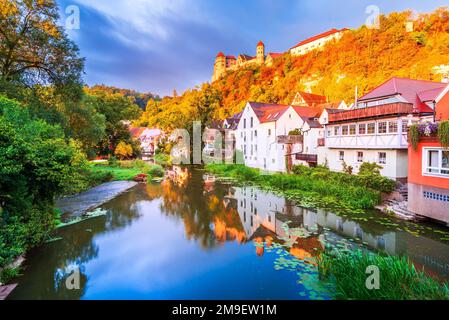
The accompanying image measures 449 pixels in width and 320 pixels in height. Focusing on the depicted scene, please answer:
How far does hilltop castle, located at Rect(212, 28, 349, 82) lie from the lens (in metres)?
74.4

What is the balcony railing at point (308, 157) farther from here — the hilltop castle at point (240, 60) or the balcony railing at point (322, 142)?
the hilltop castle at point (240, 60)

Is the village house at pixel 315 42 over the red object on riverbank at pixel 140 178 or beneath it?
over

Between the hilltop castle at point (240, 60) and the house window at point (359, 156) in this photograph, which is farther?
the hilltop castle at point (240, 60)

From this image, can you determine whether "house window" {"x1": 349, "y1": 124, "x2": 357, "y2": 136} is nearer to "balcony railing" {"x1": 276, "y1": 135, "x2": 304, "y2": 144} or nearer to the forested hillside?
"balcony railing" {"x1": 276, "y1": 135, "x2": 304, "y2": 144}

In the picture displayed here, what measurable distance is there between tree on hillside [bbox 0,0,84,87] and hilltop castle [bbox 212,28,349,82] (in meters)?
70.9

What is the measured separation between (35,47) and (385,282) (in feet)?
67.1

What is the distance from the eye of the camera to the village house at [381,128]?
17.2 metres

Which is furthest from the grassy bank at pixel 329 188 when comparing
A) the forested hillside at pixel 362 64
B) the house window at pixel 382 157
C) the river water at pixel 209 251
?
the forested hillside at pixel 362 64

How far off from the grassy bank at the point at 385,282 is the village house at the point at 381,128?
1299 cm

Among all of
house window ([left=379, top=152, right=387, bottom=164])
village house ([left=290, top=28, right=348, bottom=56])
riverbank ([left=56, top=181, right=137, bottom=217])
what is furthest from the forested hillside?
house window ([left=379, top=152, right=387, bottom=164])

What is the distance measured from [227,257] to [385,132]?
15.3m

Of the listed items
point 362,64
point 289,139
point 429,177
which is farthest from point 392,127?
point 362,64

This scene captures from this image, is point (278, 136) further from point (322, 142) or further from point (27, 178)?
point (27, 178)

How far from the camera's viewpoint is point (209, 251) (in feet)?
34.2
